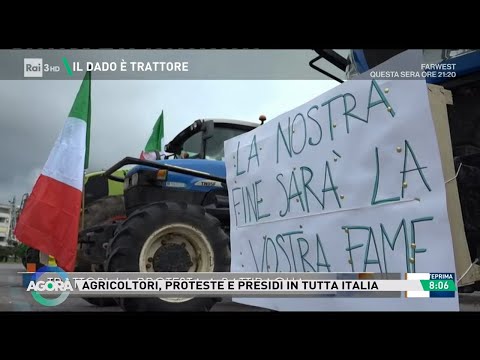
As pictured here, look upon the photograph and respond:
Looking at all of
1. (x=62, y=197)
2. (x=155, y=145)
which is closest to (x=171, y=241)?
(x=155, y=145)

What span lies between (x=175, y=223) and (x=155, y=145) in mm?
619

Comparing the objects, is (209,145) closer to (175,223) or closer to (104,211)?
(175,223)

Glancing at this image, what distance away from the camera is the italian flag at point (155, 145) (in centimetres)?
326

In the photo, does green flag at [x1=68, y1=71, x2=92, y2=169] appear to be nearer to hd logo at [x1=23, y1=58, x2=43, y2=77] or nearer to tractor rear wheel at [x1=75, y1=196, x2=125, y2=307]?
hd logo at [x1=23, y1=58, x2=43, y2=77]

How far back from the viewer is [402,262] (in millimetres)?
2459

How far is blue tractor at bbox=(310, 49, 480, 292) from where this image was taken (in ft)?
8.54

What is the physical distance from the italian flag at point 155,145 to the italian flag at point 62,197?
1.40 ft

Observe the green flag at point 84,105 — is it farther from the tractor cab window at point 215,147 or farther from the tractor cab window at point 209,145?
the tractor cab window at point 215,147

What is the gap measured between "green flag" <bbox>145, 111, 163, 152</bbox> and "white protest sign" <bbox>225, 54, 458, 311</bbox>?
27.7 inches

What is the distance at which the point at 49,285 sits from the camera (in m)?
2.72

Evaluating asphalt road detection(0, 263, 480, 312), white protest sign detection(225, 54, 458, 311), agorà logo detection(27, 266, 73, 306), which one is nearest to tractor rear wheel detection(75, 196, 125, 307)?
asphalt road detection(0, 263, 480, 312)
